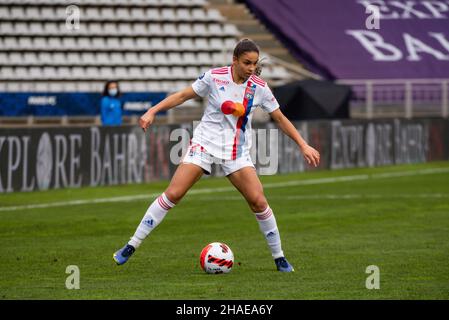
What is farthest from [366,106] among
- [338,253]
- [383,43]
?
[338,253]

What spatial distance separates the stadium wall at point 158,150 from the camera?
2197 centimetres

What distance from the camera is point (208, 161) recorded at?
11.2 meters

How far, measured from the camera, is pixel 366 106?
34594mm

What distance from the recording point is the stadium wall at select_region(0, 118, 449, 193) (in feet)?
72.1

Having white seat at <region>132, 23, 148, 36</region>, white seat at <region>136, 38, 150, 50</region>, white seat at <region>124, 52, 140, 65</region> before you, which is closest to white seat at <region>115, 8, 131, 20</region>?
white seat at <region>132, 23, 148, 36</region>

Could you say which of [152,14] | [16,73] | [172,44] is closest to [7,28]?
[16,73]

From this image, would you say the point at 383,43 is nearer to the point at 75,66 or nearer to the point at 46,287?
the point at 75,66

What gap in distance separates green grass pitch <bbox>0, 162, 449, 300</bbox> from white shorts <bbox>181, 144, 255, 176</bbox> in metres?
1.00

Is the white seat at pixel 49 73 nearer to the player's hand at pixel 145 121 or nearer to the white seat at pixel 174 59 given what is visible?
the white seat at pixel 174 59

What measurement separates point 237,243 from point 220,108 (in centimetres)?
353

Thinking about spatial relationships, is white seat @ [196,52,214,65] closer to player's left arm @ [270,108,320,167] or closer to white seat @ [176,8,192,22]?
white seat @ [176,8,192,22]

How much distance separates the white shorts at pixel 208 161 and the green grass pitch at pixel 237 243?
1.00 metres

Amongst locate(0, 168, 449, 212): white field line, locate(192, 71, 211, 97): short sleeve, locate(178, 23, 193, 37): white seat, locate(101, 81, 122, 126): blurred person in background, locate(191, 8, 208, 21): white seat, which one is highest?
locate(191, 8, 208, 21): white seat

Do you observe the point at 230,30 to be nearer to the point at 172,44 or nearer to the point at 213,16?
the point at 213,16
